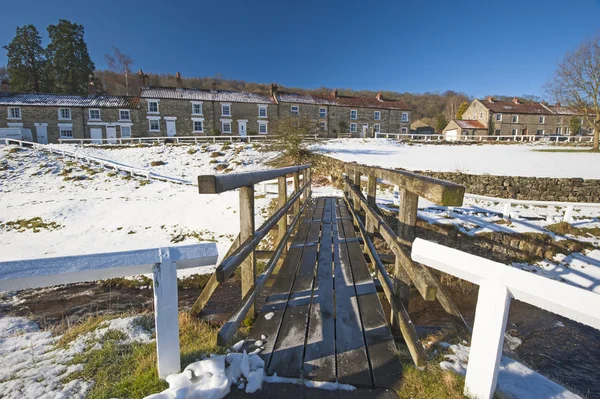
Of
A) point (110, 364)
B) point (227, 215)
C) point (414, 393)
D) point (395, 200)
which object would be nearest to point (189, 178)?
point (227, 215)

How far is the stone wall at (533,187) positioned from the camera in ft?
38.7

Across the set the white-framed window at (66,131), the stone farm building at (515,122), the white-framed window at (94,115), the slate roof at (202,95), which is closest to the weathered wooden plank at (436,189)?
the slate roof at (202,95)

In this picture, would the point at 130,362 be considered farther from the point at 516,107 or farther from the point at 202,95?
the point at 516,107

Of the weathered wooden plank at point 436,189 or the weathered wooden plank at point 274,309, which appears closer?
the weathered wooden plank at point 436,189

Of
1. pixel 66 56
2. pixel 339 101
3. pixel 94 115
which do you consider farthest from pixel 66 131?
pixel 339 101

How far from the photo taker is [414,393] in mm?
1722


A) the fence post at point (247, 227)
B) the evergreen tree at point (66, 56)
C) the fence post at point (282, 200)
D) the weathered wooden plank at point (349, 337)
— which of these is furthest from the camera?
the evergreen tree at point (66, 56)

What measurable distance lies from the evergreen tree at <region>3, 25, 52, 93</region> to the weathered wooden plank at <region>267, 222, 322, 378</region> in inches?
2260

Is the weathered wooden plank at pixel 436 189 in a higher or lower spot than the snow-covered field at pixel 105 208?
higher

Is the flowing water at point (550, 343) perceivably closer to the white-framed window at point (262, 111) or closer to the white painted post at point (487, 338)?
the white painted post at point (487, 338)

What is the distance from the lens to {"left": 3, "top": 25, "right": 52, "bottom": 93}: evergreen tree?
130 ft

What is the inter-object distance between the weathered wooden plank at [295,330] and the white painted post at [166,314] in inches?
26.5

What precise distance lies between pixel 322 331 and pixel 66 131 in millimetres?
39429

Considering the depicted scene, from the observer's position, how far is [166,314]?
5.42ft
